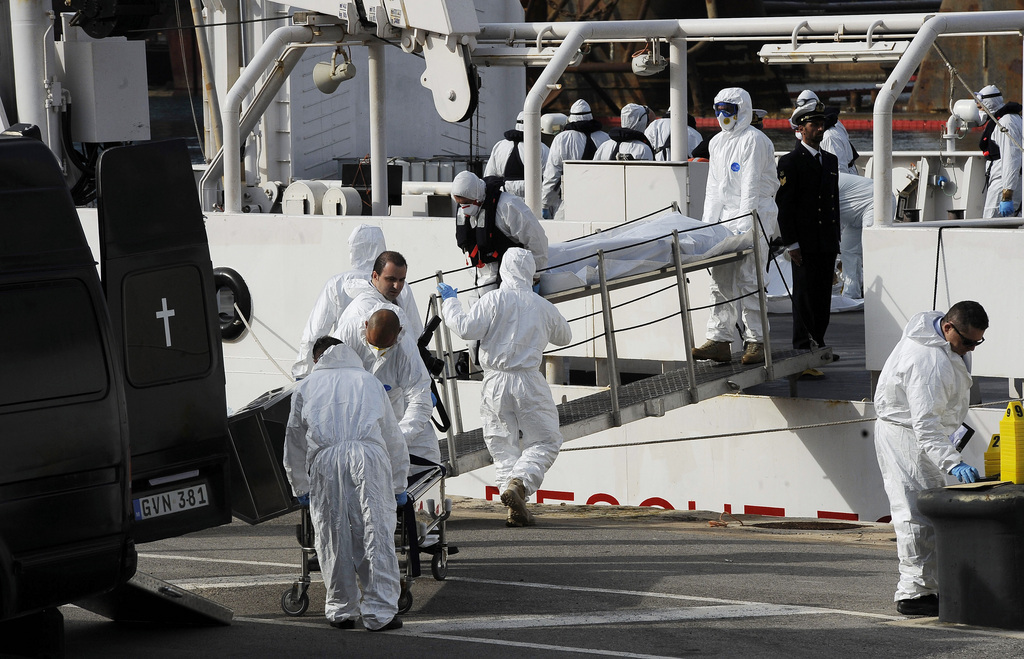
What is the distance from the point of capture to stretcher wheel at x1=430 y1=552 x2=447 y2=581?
819cm

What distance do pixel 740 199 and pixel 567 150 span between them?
16.8ft

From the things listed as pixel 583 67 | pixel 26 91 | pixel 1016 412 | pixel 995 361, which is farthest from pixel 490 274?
pixel 583 67

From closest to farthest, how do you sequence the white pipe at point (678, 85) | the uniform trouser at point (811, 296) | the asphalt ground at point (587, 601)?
1. the asphalt ground at point (587, 601)
2. the uniform trouser at point (811, 296)
3. the white pipe at point (678, 85)

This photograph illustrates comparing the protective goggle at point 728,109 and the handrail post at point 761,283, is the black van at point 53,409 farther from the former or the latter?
the protective goggle at point 728,109

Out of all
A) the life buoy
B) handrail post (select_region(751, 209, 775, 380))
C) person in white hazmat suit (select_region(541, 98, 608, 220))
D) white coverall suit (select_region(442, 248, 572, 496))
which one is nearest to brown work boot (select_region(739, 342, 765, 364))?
handrail post (select_region(751, 209, 775, 380))

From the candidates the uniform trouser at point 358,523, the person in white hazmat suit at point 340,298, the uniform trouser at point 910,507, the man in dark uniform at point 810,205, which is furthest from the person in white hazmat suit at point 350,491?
the man in dark uniform at point 810,205

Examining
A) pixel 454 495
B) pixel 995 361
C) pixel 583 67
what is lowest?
pixel 454 495

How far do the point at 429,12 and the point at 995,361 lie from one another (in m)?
6.15

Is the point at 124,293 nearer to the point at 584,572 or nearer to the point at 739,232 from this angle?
the point at 584,572

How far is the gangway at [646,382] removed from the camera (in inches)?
413

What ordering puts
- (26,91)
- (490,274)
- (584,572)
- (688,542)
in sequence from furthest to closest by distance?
(26,91)
(490,274)
(688,542)
(584,572)

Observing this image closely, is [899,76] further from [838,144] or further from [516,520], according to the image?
[838,144]

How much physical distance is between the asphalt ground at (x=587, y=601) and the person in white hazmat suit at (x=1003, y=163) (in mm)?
5947

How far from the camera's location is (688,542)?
967cm
